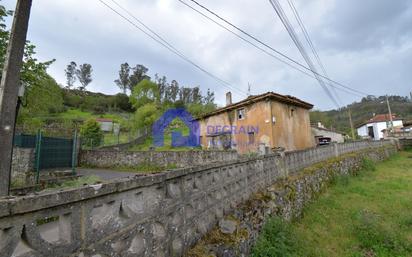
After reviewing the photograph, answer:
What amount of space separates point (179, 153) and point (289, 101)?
9.80 metres

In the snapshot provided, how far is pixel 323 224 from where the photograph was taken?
20.6ft

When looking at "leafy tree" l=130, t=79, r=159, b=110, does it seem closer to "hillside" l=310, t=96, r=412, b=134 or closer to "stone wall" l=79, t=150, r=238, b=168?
"stone wall" l=79, t=150, r=238, b=168

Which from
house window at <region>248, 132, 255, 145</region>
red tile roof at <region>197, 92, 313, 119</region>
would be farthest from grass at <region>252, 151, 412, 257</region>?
house window at <region>248, 132, 255, 145</region>

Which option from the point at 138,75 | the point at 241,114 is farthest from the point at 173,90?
the point at 241,114

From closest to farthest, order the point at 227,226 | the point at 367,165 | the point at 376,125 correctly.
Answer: the point at 227,226, the point at 367,165, the point at 376,125

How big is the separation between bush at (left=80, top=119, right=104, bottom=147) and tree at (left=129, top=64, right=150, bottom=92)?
37550 millimetres

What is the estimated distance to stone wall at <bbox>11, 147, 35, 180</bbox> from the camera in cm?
925

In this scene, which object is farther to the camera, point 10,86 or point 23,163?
point 23,163

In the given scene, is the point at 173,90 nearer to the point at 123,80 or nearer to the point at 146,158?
the point at 123,80

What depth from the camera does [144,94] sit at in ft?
120

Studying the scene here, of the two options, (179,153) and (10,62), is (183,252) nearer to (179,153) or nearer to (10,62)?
(10,62)

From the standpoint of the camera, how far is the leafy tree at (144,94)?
36344 millimetres

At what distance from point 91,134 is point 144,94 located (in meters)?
12.8

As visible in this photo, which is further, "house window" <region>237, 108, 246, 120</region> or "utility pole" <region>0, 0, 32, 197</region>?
"house window" <region>237, 108, 246, 120</region>
